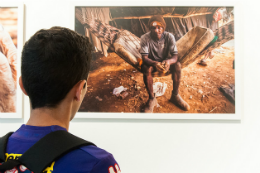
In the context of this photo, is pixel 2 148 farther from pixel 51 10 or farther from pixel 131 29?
pixel 51 10

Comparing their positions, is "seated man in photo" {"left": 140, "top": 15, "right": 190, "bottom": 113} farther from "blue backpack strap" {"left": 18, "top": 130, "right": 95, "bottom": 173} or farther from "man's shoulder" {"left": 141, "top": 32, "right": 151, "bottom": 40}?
"blue backpack strap" {"left": 18, "top": 130, "right": 95, "bottom": 173}

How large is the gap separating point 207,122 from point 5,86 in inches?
56.7

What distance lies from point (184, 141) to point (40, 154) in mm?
1179

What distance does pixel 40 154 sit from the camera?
16.0 inches

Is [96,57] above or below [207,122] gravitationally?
above

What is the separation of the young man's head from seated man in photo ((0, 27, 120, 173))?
101cm

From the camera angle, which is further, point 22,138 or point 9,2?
point 9,2

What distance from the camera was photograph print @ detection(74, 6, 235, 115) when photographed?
1418 millimetres

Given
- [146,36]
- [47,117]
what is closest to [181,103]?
[146,36]

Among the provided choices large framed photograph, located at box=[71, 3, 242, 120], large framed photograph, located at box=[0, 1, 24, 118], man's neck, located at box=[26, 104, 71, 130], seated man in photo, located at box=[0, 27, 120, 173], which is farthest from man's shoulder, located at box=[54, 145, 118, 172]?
large framed photograph, located at box=[0, 1, 24, 118]

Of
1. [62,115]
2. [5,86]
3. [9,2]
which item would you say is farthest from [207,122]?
[9,2]

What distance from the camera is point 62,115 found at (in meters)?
0.51

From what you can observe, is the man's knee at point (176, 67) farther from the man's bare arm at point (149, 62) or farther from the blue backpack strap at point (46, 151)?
the blue backpack strap at point (46, 151)

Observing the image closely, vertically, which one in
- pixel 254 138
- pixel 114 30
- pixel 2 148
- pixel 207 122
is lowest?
pixel 254 138
